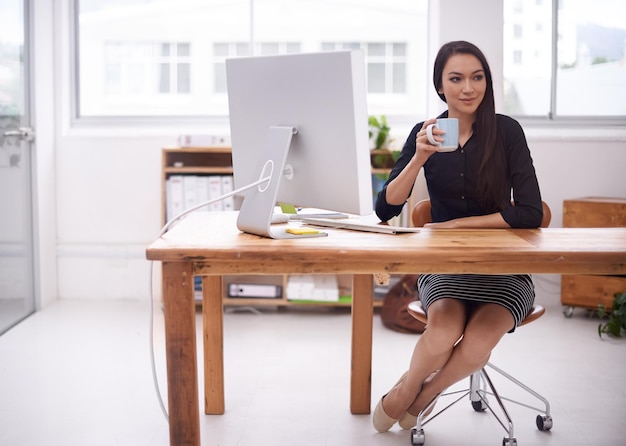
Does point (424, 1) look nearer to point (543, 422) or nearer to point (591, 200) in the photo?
point (591, 200)

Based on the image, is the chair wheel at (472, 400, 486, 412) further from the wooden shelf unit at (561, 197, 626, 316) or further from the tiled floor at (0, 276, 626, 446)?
the wooden shelf unit at (561, 197, 626, 316)

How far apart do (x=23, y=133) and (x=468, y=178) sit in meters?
2.75

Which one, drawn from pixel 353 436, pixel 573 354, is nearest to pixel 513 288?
pixel 353 436

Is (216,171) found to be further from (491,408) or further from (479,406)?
(491,408)

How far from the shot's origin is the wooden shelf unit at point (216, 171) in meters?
4.72

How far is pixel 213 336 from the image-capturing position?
120 inches

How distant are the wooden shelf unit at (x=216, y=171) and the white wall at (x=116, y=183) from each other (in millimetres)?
156

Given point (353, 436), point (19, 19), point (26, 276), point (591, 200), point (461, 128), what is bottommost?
point (353, 436)

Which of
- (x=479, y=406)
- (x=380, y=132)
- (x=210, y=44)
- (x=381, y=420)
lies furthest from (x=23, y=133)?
(x=479, y=406)

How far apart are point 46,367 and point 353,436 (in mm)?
1556

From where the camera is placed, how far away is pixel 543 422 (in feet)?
9.65

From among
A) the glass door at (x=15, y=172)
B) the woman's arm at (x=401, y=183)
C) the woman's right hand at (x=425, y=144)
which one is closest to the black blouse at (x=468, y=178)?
the woman's arm at (x=401, y=183)

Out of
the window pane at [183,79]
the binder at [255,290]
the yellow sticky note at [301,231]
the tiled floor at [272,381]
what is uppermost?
the window pane at [183,79]

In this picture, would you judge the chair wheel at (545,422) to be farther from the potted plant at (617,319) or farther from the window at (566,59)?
the window at (566,59)
